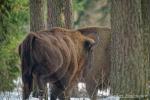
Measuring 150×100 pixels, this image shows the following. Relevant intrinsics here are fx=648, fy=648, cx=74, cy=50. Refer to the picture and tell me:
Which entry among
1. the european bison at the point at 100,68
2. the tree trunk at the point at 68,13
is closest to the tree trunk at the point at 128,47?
the european bison at the point at 100,68

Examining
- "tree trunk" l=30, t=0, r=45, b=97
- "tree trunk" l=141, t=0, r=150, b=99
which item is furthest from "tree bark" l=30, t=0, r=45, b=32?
"tree trunk" l=141, t=0, r=150, b=99

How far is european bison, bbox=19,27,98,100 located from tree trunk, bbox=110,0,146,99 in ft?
3.95

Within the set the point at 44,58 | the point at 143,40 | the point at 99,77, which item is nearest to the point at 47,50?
the point at 44,58

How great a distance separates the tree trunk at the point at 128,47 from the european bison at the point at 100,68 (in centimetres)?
231

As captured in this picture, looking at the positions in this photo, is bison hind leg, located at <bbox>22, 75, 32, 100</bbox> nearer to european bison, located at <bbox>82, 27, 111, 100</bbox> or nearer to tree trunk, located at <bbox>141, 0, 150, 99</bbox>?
tree trunk, located at <bbox>141, 0, 150, 99</bbox>

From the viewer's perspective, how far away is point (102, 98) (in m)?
12.5

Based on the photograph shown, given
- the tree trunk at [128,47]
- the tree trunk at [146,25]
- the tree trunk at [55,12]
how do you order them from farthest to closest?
the tree trunk at [55,12], the tree trunk at [146,25], the tree trunk at [128,47]

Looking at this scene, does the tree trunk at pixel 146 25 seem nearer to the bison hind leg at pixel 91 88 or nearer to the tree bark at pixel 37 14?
the bison hind leg at pixel 91 88

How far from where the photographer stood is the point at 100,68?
14.8 m

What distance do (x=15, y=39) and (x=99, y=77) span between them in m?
4.14

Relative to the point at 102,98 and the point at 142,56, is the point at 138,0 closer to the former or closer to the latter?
the point at 142,56

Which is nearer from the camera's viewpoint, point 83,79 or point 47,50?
point 47,50

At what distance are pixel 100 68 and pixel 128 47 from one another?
340 cm

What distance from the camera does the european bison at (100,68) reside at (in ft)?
47.0
